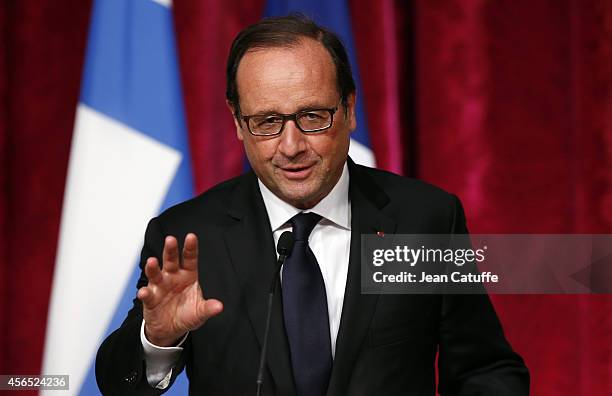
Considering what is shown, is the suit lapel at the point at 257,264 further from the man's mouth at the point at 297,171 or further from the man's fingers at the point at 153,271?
the man's fingers at the point at 153,271

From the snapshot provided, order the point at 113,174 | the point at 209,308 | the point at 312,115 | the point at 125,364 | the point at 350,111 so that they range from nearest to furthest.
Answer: the point at 209,308
the point at 125,364
the point at 312,115
the point at 350,111
the point at 113,174

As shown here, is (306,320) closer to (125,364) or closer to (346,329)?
(346,329)

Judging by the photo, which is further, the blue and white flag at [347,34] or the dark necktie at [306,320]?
the blue and white flag at [347,34]

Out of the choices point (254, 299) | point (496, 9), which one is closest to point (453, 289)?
point (254, 299)

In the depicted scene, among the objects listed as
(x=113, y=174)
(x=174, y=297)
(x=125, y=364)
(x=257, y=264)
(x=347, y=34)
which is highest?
(x=347, y=34)

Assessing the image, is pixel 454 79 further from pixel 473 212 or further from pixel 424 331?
pixel 424 331

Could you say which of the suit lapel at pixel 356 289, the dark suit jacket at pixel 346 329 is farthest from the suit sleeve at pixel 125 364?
the suit lapel at pixel 356 289

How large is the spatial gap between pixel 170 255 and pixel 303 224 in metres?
0.38

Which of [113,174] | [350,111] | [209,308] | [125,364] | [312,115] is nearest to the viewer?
[209,308]

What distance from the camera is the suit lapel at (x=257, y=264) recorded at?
1493 millimetres

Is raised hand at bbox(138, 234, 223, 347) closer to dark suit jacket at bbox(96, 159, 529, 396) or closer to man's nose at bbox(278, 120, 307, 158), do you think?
dark suit jacket at bbox(96, 159, 529, 396)

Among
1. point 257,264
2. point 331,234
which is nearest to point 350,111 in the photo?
point 331,234

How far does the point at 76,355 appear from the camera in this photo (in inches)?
94.0

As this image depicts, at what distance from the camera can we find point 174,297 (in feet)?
4.45
